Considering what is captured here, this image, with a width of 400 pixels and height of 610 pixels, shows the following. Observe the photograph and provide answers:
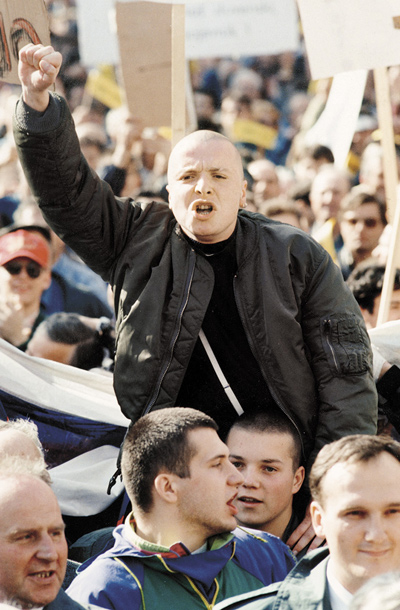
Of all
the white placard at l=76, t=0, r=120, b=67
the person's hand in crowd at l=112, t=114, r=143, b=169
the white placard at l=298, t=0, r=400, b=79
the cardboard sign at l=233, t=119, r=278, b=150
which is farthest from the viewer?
the cardboard sign at l=233, t=119, r=278, b=150

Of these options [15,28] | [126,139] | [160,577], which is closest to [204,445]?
[160,577]

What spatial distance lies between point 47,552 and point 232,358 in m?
1.08

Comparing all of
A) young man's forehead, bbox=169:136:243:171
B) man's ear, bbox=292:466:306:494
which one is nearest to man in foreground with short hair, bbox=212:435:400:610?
man's ear, bbox=292:466:306:494

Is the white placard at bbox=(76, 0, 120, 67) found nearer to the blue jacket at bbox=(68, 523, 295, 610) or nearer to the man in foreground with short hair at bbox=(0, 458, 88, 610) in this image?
the blue jacket at bbox=(68, 523, 295, 610)

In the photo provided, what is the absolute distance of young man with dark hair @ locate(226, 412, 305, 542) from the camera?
10.2 ft

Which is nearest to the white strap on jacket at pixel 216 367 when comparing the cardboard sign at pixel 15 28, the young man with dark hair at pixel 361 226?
the cardboard sign at pixel 15 28

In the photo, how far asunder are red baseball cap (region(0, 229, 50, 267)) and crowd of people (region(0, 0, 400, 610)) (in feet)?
6.33

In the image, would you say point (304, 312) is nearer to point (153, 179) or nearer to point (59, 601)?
point (59, 601)

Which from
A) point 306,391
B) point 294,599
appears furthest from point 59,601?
point 306,391

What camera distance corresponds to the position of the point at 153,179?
22.7ft

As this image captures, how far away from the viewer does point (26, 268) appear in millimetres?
5141

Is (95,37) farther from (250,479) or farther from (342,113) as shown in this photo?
(250,479)

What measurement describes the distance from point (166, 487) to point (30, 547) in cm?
55

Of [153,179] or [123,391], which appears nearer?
[123,391]
